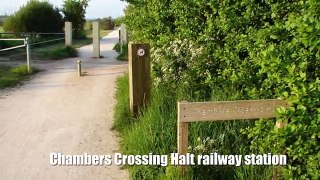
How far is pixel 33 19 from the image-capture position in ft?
82.5

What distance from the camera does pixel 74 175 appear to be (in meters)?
4.22

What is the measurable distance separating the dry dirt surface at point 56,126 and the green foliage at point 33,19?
16.0m

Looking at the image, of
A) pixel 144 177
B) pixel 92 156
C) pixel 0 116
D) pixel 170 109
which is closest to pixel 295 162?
pixel 144 177

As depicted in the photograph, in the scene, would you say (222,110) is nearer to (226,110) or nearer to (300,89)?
(226,110)

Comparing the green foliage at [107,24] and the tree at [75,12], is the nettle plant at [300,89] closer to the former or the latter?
the tree at [75,12]

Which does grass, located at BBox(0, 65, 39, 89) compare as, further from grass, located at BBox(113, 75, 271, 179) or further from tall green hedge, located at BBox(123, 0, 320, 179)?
grass, located at BBox(113, 75, 271, 179)

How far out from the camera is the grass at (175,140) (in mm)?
3730

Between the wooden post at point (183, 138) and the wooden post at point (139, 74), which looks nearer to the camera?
the wooden post at point (183, 138)

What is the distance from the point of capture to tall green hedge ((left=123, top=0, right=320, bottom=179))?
3027mm

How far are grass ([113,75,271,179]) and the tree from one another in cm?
2375

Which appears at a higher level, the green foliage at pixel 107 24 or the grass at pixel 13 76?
the green foliage at pixel 107 24

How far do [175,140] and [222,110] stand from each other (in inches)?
41.8

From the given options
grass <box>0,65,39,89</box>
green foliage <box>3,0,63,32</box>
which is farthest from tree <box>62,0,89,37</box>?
grass <box>0,65,39,89</box>

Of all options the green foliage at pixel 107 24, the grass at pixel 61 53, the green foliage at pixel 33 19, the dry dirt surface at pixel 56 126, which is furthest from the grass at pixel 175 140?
the green foliage at pixel 107 24
